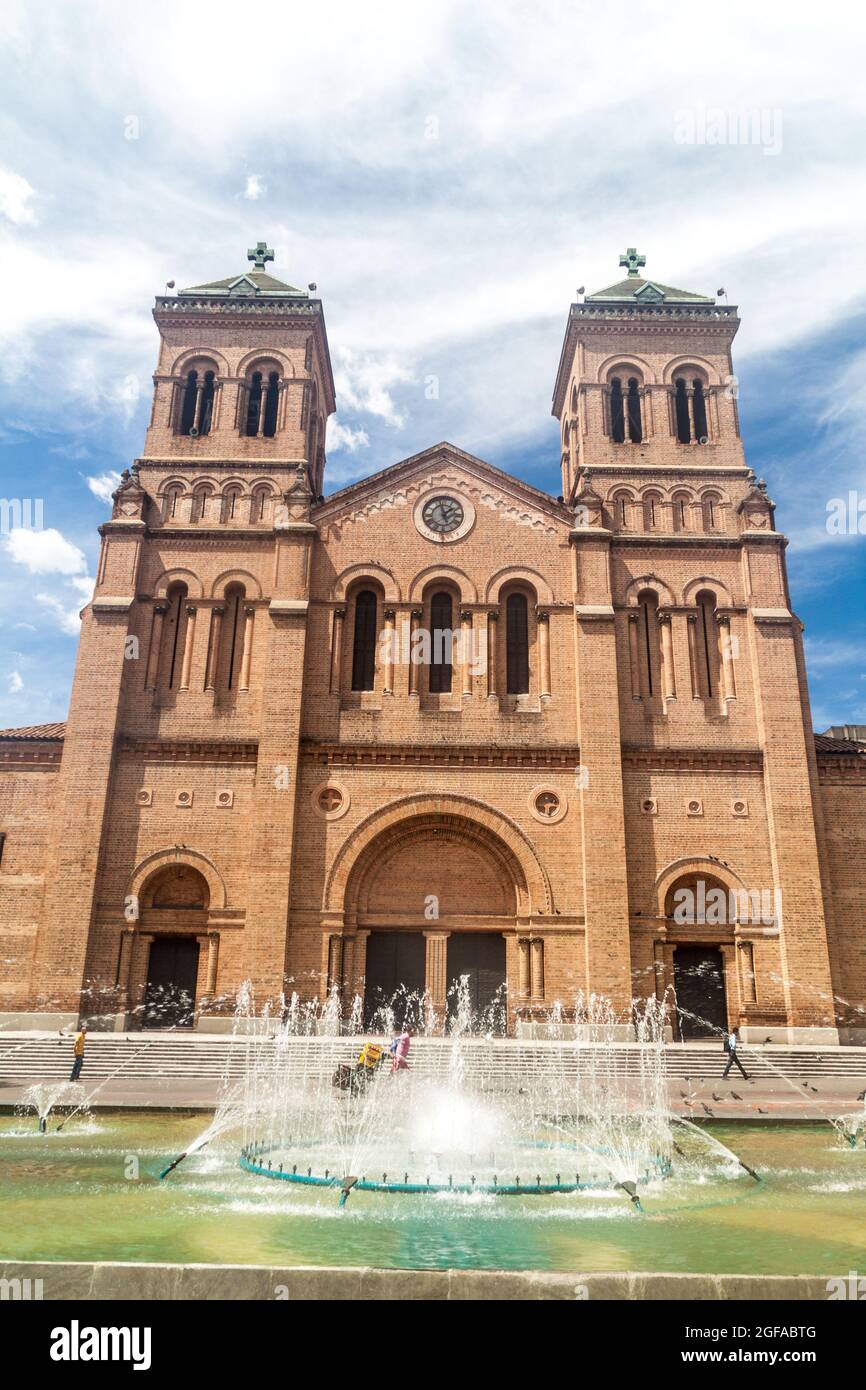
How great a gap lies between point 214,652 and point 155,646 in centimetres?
195

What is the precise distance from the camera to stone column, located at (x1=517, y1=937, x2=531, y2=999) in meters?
26.4

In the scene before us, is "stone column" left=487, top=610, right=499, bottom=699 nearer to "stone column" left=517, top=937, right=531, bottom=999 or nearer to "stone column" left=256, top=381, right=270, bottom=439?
"stone column" left=517, top=937, right=531, bottom=999

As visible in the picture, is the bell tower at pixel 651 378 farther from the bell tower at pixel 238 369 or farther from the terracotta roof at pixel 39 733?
the terracotta roof at pixel 39 733

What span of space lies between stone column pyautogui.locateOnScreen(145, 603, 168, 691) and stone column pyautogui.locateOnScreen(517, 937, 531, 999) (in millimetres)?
14079

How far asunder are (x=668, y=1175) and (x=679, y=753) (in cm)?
1719

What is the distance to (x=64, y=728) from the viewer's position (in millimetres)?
29438

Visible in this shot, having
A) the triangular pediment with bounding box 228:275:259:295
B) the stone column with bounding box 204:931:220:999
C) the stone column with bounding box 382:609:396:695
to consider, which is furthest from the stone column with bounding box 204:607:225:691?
the triangular pediment with bounding box 228:275:259:295

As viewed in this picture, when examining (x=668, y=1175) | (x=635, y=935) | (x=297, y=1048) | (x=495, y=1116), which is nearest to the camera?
(x=668, y=1175)

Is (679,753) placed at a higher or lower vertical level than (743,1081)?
higher

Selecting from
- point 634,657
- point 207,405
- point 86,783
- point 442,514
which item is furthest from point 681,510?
point 86,783

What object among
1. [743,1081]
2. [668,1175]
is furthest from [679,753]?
[668,1175]

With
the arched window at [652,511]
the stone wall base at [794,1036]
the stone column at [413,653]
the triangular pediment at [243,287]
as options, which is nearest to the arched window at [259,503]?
the stone column at [413,653]

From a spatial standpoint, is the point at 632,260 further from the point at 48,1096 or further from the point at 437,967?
the point at 48,1096
